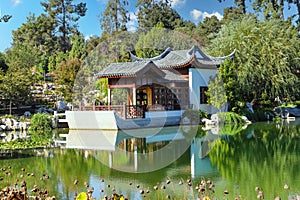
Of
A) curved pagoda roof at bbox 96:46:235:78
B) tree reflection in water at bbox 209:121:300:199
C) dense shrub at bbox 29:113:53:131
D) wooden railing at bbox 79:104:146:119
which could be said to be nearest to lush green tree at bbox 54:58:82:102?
curved pagoda roof at bbox 96:46:235:78

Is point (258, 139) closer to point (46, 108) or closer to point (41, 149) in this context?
point (41, 149)

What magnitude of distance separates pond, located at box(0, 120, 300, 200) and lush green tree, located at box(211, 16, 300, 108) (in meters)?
5.23

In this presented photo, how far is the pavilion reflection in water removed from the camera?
24.1 feet

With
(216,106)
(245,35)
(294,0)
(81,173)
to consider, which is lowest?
(81,173)

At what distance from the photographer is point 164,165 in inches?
287

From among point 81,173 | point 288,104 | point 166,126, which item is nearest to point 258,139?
point 166,126

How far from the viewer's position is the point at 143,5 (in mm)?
33344

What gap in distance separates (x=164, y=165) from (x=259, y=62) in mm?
11468

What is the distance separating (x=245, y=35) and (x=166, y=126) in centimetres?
577

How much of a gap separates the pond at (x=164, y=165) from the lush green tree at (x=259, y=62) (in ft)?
17.2

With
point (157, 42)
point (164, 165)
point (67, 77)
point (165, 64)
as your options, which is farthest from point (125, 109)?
point (157, 42)

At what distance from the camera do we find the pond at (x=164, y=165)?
201 inches

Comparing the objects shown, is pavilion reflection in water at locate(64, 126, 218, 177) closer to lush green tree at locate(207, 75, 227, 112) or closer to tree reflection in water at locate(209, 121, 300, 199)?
tree reflection in water at locate(209, 121, 300, 199)

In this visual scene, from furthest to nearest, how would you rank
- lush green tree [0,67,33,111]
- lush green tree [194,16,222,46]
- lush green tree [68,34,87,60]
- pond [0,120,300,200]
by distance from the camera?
lush green tree [194,16,222,46] < lush green tree [68,34,87,60] < lush green tree [0,67,33,111] < pond [0,120,300,200]
